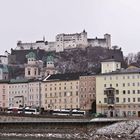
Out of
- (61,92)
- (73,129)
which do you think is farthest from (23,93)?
(73,129)

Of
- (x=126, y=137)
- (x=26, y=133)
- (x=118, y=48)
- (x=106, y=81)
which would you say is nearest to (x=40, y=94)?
(x=106, y=81)

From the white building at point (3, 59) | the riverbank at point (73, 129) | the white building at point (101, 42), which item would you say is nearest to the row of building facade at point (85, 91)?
the riverbank at point (73, 129)

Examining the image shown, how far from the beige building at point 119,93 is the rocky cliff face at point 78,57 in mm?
69433

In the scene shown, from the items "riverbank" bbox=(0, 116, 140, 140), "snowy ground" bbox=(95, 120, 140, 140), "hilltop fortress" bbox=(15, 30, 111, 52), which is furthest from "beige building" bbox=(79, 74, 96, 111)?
"hilltop fortress" bbox=(15, 30, 111, 52)

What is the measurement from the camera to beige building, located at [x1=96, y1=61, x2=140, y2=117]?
9238 centimetres

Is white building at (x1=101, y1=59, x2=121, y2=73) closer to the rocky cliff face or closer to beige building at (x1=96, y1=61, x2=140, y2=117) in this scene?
beige building at (x1=96, y1=61, x2=140, y2=117)

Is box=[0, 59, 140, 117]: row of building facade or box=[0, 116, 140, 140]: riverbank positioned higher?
box=[0, 59, 140, 117]: row of building facade

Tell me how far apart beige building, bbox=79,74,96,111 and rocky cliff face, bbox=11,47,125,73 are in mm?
58454

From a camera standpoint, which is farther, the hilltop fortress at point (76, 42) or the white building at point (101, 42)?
the white building at point (101, 42)

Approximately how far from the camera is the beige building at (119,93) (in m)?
92.4

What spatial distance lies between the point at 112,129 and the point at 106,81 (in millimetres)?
35597

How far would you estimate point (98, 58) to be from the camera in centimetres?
17625

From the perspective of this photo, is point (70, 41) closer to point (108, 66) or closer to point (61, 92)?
point (61, 92)

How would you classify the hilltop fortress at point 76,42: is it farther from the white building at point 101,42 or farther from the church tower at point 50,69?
the church tower at point 50,69
